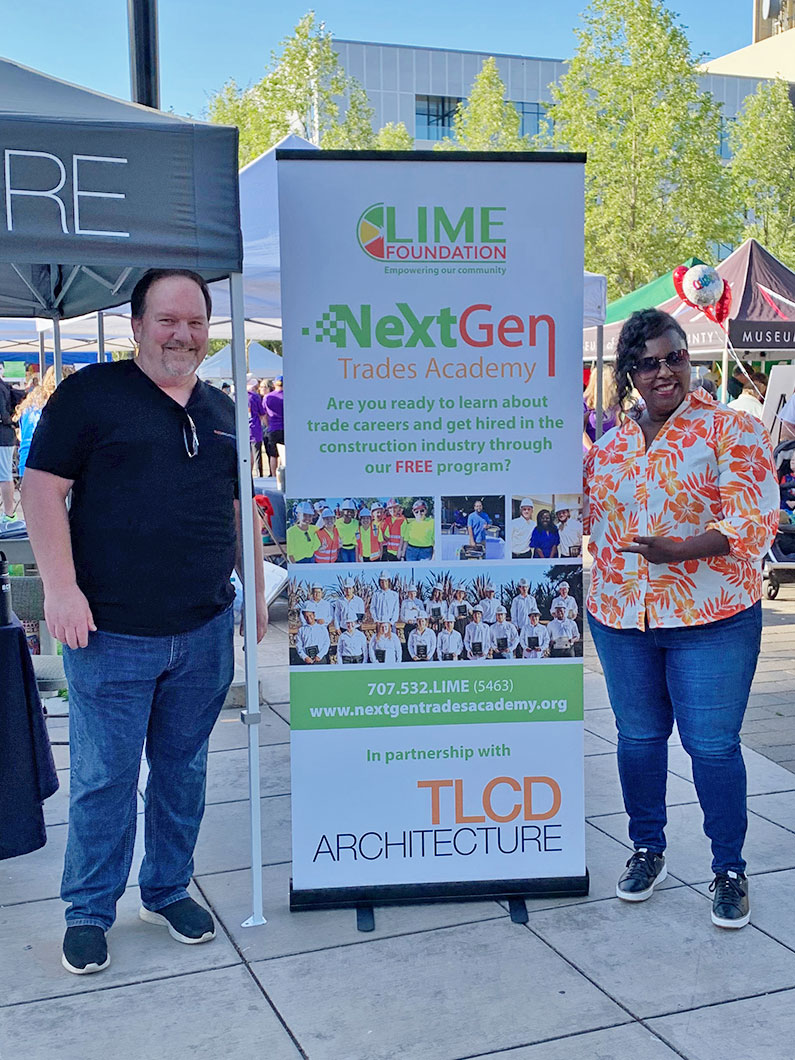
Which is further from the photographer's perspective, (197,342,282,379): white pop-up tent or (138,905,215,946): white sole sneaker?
(197,342,282,379): white pop-up tent

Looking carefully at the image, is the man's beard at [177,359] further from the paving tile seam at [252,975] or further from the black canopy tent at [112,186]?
the paving tile seam at [252,975]

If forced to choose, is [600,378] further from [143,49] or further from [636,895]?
[636,895]

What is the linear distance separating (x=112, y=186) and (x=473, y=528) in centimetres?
142

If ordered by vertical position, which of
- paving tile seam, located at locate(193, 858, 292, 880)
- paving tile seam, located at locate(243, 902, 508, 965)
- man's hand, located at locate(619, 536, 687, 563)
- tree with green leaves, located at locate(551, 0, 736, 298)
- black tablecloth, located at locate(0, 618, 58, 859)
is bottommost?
paving tile seam, located at locate(193, 858, 292, 880)

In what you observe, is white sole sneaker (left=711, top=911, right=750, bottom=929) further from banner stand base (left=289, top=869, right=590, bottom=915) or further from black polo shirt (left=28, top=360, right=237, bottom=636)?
black polo shirt (left=28, top=360, right=237, bottom=636)

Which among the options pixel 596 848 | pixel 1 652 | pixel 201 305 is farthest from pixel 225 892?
pixel 201 305

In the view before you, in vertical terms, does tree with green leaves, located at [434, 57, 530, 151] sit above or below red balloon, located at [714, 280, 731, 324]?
above

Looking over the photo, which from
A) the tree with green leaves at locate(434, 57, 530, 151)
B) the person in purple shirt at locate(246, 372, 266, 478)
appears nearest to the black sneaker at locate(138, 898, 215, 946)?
the person in purple shirt at locate(246, 372, 266, 478)

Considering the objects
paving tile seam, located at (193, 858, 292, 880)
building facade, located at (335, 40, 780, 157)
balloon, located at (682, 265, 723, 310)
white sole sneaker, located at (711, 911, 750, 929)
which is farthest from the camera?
building facade, located at (335, 40, 780, 157)

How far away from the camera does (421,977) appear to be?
3041 mm

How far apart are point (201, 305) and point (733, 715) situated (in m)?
1.98

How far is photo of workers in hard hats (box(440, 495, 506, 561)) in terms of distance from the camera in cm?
334

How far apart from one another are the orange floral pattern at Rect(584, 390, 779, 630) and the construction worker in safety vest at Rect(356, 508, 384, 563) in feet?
2.34

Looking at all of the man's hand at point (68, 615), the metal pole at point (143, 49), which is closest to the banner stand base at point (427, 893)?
the man's hand at point (68, 615)
